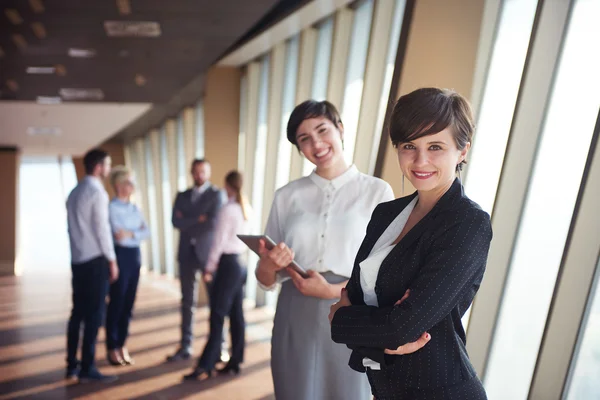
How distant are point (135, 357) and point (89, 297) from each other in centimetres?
143

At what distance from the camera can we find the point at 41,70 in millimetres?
10430

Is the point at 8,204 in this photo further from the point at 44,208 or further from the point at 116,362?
the point at 116,362

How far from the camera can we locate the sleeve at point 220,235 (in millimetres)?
5574

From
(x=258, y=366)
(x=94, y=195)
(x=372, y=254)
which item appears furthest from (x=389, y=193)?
(x=258, y=366)

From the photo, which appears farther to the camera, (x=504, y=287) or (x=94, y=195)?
(x=94, y=195)

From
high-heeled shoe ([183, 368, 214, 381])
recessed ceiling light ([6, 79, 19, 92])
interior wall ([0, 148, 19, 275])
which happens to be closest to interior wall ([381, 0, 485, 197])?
high-heeled shoe ([183, 368, 214, 381])

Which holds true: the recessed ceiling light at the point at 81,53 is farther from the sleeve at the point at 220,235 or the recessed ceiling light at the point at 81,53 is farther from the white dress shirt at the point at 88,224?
the sleeve at the point at 220,235

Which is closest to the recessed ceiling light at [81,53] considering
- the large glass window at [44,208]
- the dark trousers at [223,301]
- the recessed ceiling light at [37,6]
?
the recessed ceiling light at [37,6]

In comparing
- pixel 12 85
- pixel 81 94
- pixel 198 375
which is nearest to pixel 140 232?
pixel 198 375

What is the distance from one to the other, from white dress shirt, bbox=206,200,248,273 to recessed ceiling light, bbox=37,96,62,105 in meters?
8.59

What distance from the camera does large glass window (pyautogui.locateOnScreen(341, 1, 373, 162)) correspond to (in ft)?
22.7

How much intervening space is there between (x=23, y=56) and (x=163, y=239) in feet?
27.6

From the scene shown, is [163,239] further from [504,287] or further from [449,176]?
[449,176]

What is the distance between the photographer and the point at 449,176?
1.60 meters
